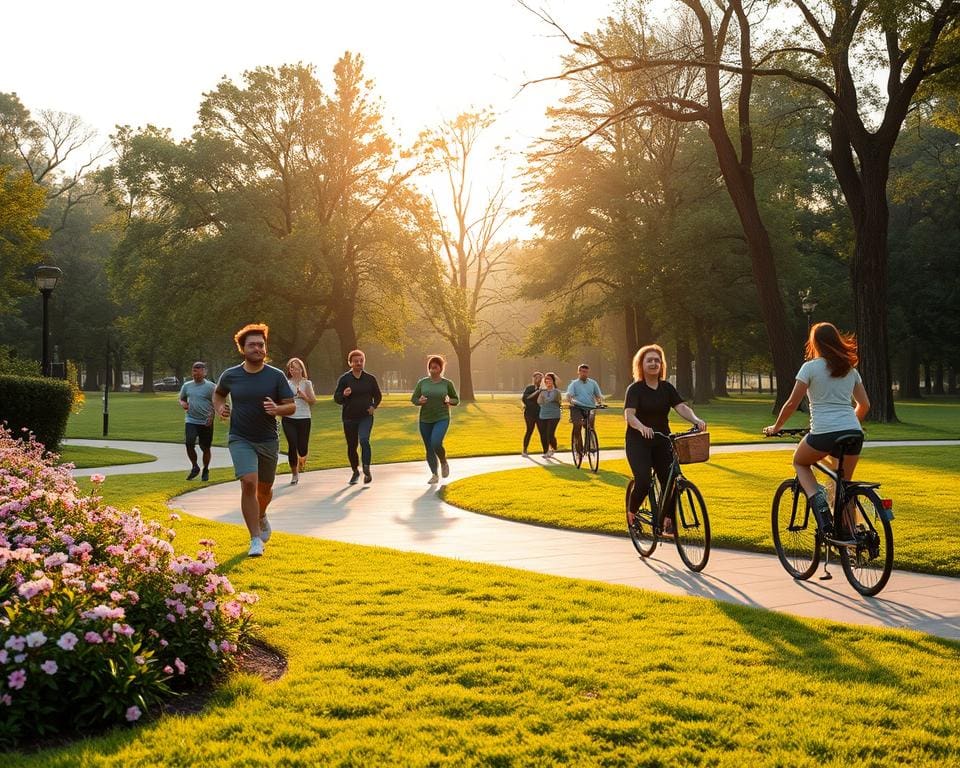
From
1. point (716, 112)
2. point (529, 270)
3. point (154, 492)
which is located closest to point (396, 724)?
point (154, 492)

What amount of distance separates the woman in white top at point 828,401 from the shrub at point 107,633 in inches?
165

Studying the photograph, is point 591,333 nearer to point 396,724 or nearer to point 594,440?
point 594,440

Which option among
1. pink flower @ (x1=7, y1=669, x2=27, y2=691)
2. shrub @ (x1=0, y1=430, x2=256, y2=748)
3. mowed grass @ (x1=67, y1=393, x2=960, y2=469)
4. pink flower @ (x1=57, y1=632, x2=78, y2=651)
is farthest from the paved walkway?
mowed grass @ (x1=67, y1=393, x2=960, y2=469)

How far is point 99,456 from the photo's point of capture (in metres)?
22.0

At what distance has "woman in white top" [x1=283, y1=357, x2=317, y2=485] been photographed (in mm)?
14750

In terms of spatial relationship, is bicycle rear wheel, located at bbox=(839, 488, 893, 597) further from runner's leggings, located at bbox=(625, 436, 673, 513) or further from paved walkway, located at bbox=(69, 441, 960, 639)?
runner's leggings, located at bbox=(625, 436, 673, 513)

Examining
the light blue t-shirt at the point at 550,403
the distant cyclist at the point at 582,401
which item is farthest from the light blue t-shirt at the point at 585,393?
the light blue t-shirt at the point at 550,403

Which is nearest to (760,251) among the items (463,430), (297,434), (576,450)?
(463,430)

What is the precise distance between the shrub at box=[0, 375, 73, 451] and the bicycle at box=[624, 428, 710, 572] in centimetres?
1351

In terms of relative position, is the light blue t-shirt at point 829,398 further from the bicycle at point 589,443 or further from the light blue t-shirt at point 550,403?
the light blue t-shirt at point 550,403

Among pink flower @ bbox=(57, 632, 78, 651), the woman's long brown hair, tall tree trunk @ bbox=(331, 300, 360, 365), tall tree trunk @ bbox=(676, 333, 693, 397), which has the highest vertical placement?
tall tree trunk @ bbox=(331, 300, 360, 365)

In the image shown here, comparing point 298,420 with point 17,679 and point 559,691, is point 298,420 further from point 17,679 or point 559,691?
point 17,679

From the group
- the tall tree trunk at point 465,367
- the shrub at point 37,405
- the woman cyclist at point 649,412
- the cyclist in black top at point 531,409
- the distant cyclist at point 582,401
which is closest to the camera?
the woman cyclist at point 649,412

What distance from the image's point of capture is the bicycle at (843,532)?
7105mm
